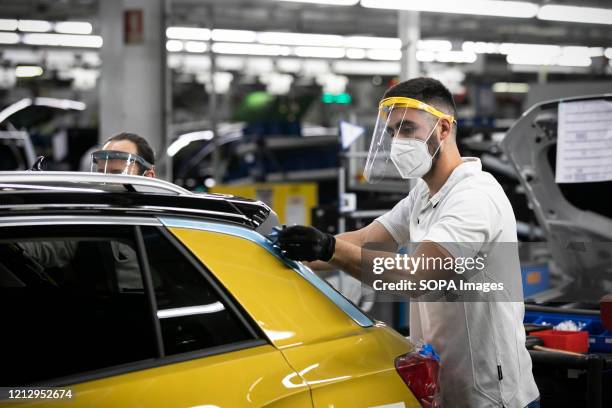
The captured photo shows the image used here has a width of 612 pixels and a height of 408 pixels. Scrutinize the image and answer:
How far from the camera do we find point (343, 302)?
2.53 m

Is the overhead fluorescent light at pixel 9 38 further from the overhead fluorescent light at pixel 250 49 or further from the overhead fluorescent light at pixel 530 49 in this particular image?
the overhead fluorescent light at pixel 530 49

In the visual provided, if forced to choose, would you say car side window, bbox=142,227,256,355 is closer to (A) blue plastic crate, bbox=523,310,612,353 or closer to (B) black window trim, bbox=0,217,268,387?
(B) black window trim, bbox=0,217,268,387

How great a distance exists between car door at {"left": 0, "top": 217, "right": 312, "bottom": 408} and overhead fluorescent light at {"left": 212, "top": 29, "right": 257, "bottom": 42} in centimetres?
1334

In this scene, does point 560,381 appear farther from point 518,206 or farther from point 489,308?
point 518,206

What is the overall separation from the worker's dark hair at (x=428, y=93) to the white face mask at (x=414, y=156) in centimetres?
9

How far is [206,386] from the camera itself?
2076mm

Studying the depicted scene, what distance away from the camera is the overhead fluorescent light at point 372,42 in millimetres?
16828

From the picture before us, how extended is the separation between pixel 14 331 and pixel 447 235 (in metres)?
1.26

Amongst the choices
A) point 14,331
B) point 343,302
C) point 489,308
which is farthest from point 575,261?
point 14,331

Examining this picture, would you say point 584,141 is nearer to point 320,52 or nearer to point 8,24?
point 8,24

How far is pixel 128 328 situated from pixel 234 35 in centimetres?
1388

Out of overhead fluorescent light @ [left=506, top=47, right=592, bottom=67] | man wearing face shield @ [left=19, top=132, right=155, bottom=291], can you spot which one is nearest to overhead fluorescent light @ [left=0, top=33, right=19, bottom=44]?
overhead fluorescent light @ [left=506, top=47, right=592, bottom=67]

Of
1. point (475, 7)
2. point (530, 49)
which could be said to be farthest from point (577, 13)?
point (530, 49)

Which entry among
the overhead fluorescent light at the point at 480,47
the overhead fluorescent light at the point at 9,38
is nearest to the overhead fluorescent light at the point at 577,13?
the overhead fluorescent light at the point at 480,47
